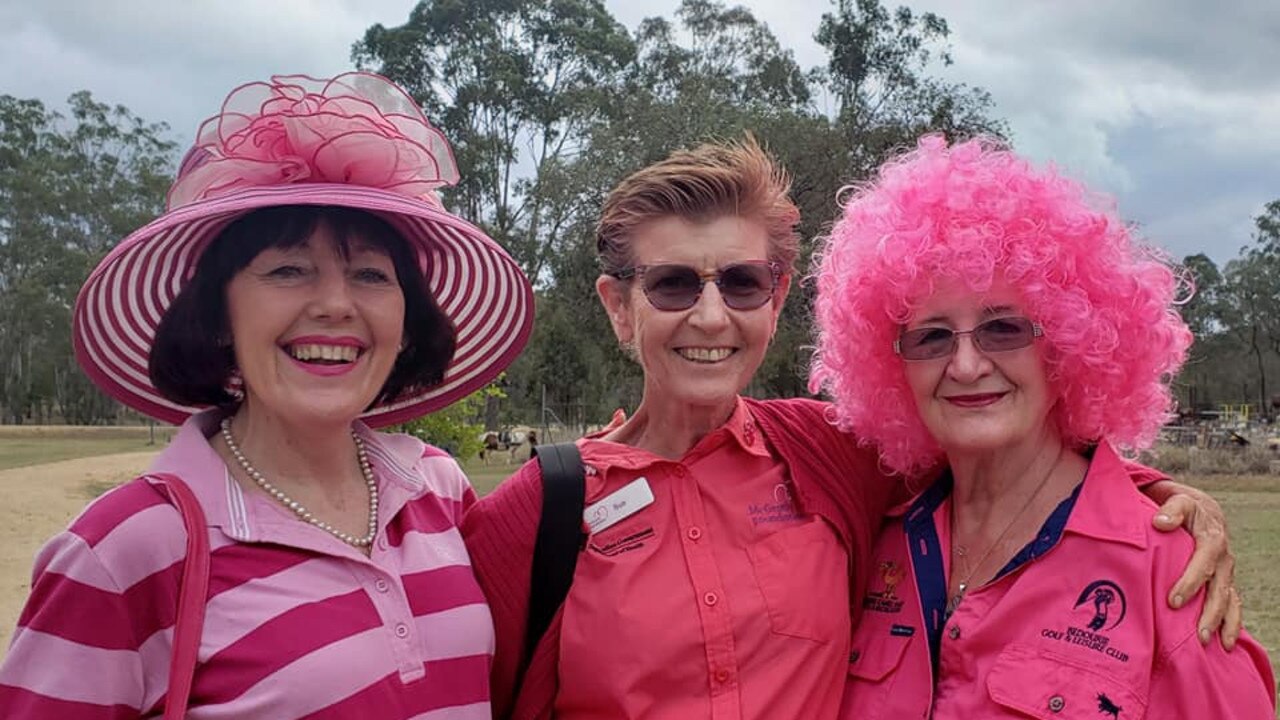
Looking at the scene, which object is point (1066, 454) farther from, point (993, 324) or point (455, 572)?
point (455, 572)

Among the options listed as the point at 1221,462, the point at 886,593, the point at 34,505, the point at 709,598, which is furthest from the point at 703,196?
the point at 1221,462

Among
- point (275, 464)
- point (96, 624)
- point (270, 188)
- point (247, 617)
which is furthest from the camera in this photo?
point (275, 464)

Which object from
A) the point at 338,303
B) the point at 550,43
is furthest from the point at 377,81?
the point at 550,43

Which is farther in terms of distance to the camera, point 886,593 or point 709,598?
point 886,593

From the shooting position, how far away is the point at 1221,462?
24406 millimetres

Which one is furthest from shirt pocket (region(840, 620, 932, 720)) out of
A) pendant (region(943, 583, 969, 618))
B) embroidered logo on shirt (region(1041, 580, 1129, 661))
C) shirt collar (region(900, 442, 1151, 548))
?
shirt collar (region(900, 442, 1151, 548))

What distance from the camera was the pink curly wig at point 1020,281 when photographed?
2475 mm

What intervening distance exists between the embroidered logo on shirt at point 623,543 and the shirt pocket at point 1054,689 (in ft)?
2.76

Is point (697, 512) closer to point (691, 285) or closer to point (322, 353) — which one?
point (691, 285)

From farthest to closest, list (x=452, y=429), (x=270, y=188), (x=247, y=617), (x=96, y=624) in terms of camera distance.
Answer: (x=452, y=429) → (x=270, y=188) → (x=247, y=617) → (x=96, y=624)

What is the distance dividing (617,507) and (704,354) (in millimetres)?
462

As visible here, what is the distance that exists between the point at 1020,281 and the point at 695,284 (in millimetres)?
795

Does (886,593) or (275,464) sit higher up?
(275,464)

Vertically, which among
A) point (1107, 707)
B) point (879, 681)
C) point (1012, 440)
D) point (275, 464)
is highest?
point (1012, 440)
